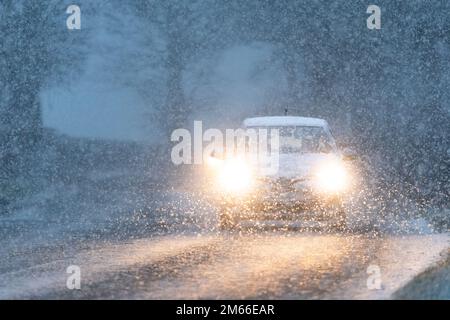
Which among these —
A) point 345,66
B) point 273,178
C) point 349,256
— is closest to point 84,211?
point 273,178

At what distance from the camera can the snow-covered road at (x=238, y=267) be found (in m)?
7.97

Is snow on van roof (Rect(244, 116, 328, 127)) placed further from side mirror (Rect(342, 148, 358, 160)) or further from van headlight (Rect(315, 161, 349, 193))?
van headlight (Rect(315, 161, 349, 193))

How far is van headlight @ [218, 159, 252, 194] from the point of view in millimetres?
13422

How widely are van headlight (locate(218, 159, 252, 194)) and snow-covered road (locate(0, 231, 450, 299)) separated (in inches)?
31.4

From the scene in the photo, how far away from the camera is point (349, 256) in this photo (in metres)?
10.5

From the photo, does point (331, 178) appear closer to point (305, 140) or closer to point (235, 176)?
point (305, 140)

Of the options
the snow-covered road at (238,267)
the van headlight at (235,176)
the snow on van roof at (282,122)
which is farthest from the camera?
the snow on van roof at (282,122)

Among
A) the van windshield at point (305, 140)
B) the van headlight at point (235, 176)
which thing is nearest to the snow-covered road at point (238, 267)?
the van headlight at point (235, 176)

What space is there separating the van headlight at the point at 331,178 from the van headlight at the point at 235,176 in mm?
1111

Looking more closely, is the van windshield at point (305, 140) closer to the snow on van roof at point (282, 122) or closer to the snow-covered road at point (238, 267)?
the snow on van roof at point (282, 122)

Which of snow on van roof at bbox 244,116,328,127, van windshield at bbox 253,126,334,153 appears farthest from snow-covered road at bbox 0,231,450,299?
snow on van roof at bbox 244,116,328,127

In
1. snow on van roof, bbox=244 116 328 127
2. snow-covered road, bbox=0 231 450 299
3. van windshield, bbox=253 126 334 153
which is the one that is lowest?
snow-covered road, bbox=0 231 450 299
